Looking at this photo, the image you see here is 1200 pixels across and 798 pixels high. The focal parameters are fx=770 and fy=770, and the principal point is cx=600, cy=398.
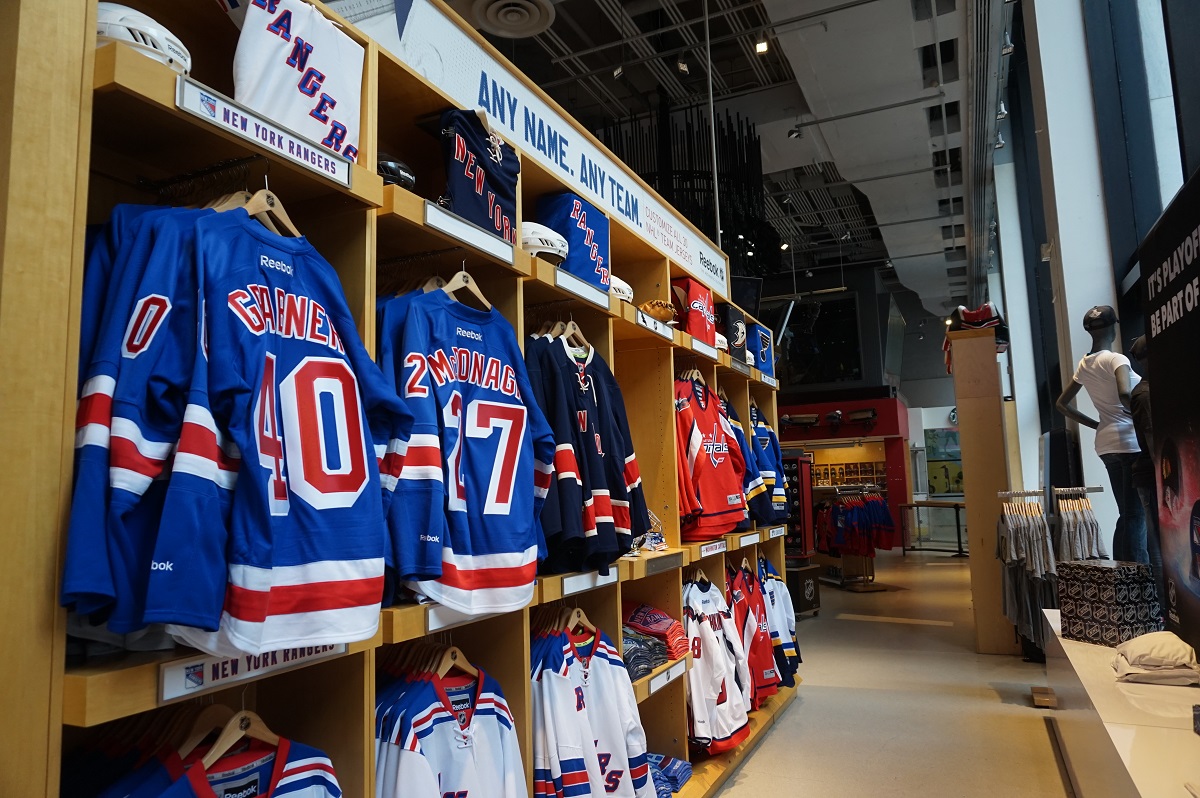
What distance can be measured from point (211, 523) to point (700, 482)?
9.85 feet

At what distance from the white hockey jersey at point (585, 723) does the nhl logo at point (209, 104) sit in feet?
6.30

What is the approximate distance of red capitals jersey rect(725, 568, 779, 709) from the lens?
443 cm

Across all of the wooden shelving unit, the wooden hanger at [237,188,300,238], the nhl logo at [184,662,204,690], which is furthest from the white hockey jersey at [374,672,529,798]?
the wooden hanger at [237,188,300,238]

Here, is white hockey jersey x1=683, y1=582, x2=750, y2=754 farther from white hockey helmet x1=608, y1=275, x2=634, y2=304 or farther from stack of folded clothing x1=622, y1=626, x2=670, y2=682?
white hockey helmet x1=608, y1=275, x2=634, y2=304

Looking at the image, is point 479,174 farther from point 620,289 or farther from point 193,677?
point 193,677

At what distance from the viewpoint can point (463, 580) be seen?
192cm

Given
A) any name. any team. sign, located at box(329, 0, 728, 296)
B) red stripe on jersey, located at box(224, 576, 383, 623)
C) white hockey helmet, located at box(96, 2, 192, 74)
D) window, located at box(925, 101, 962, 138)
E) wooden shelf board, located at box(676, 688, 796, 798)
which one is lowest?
A: wooden shelf board, located at box(676, 688, 796, 798)

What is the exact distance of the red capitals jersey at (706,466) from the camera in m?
3.96

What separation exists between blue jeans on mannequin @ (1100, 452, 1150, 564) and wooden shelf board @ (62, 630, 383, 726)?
423 centimetres

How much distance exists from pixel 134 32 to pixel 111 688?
3.62ft

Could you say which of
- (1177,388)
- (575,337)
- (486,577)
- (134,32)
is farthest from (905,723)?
(134,32)

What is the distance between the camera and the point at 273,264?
1.53 metres

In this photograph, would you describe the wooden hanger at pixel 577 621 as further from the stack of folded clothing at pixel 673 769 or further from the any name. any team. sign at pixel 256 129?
the any name. any team. sign at pixel 256 129

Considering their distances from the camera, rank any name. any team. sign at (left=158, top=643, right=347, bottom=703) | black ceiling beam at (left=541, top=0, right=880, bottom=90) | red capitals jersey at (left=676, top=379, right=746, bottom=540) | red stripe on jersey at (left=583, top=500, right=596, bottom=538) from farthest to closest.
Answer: black ceiling beam at (left=541, top=0, right=880, bottom=90)
red capitals jersey at (left=676, top=379, right=746, bottom=540)
red stripe on jersey at (left=583, top=500, right=596, bottom=538)
any name. any team. sign at (left=158, top=643, right=347, bottom=703)
